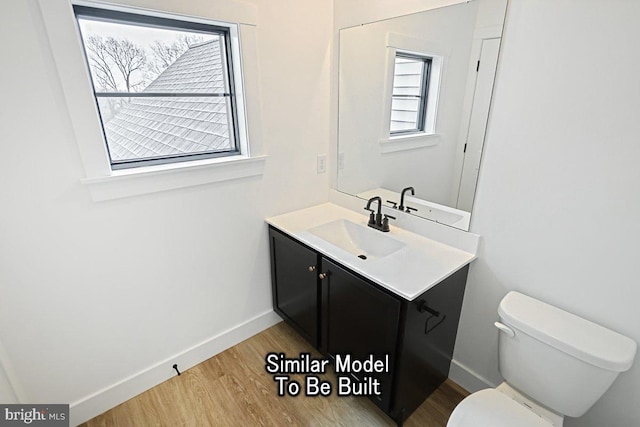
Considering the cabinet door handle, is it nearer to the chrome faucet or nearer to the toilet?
the toilet

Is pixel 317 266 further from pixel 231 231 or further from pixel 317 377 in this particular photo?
pixel 317 377

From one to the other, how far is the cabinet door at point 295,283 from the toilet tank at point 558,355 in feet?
2.99

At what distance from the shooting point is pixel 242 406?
5.36ft

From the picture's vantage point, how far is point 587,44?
1.03 metres

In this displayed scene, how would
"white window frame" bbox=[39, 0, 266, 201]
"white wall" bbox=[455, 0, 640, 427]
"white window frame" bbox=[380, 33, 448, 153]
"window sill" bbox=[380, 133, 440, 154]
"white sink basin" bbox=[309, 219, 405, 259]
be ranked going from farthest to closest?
"white sink basin" bbox=[309, 219, 405, 259], "window sill" bbox=[380, 133, 440, 154], "white window frame" bbox=[380, 33, 448, 153], "white window frame" bbox=[39, 0, 266, 201], "white wall" bbox=[455, 0, 640, 427]

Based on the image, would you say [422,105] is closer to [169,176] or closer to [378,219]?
[378,219]

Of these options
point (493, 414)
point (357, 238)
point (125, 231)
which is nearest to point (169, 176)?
point (125, 231)

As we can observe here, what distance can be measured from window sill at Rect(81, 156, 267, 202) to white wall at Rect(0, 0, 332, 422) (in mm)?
45

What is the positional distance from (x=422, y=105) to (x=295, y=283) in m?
1.22

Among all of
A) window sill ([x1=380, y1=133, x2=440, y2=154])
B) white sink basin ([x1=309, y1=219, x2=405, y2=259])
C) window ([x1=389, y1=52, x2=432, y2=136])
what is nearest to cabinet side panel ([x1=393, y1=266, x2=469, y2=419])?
white sink basin ([x1=309, y1=219, x2=405, y2=259])

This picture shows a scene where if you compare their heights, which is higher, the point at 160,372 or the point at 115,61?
the point at 115,61

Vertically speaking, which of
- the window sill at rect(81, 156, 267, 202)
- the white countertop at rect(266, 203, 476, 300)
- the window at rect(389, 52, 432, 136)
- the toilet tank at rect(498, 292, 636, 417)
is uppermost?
the window at rect(389, 52, 432, 136)

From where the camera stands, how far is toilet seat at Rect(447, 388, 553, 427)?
109cm

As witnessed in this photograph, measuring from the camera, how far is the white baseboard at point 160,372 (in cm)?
155
